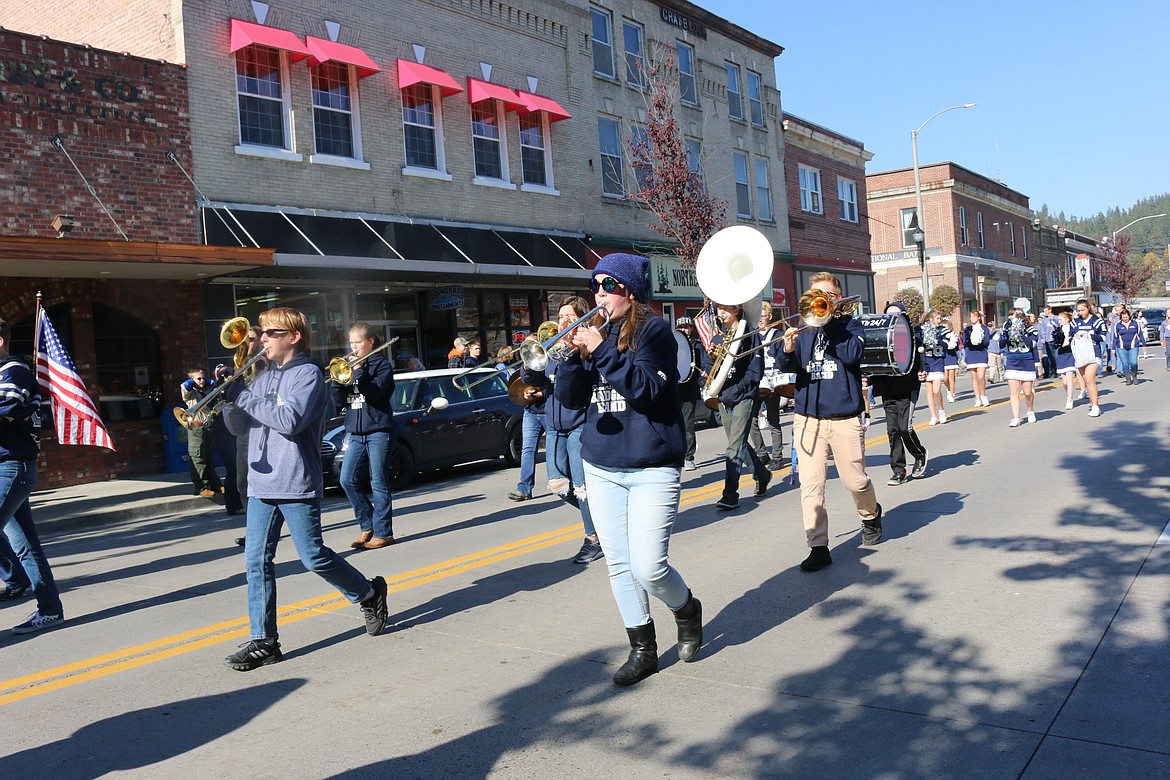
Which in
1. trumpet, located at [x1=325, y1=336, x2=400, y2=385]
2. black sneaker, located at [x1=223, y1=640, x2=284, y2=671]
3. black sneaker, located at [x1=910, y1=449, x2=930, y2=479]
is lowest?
black sneaker, located at [x1=223, y1=640, x2=284, y2=671]

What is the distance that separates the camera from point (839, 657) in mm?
4809

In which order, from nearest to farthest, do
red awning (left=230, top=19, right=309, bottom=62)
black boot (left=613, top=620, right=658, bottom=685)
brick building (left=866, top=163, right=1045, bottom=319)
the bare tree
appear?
1. black boot (left=613, top=620, right=658, bottom=685)
2. red awning (left=230, top=19, right=309, bottom=62)
3. the bare tree
4. brick building (left=866, top=163, right=1045, bottom=319)

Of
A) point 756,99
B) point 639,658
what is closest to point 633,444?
point 639,658

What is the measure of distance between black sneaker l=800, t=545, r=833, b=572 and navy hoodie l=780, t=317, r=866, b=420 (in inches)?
35.9

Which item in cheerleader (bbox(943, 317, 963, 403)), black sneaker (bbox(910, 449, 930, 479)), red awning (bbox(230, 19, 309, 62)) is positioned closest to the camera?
black sneaker (bbox(910, 449, 930, 479))

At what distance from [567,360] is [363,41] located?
1636cm

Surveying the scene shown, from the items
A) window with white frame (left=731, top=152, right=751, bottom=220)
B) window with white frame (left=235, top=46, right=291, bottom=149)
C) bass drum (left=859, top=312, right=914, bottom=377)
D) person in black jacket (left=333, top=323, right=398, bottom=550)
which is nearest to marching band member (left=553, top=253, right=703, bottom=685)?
person in black jacket (left=333, top=323, right=398, bottom=550)

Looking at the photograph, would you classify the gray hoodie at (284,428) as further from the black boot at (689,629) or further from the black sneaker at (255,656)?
the black boot at (689,629)

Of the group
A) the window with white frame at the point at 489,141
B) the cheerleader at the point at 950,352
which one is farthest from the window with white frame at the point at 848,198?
the window with white frame at the point at 489,141

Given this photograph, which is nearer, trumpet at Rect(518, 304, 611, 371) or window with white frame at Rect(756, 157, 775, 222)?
trumpet at Rect(518, 304, 611, 371)

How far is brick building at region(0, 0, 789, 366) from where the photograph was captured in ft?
54.3

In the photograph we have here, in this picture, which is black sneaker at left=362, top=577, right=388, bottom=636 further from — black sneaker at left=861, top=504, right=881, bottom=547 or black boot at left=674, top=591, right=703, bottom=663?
black sneaker at left=861, top=504, right=881, bottom=547

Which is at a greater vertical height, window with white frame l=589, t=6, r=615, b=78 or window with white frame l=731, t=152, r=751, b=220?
window with white frame l=589, t=6, r=615, b=78

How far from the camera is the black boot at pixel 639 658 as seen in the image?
457 centimetres
